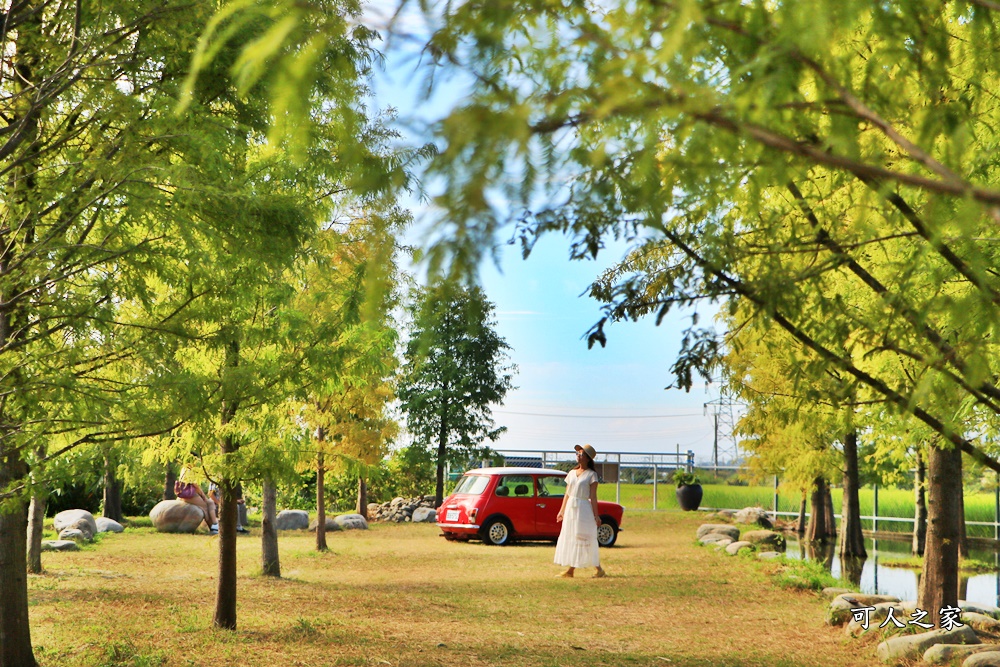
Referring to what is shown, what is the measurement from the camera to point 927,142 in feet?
6.32

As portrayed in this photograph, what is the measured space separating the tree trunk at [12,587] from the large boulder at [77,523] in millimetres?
11015

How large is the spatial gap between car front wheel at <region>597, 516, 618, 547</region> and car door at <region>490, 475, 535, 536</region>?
4.58 feet

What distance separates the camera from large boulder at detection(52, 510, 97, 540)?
16688 millimetres

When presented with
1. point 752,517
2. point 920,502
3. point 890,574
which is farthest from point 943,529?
point 752,517

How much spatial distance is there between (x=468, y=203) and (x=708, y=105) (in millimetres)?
479

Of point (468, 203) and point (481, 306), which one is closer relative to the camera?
point (468, 203)

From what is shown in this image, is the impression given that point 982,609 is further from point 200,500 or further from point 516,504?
point 200,500

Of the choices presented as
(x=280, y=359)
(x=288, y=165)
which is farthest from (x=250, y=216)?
(x=280, y=359)

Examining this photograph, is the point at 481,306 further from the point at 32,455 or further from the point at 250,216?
the point at 32,455

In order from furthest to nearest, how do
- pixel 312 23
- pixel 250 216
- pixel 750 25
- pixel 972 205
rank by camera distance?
1. pixel 250 216
2. pixel 312 23
3. pixel 750 25
4. pixel 972 205

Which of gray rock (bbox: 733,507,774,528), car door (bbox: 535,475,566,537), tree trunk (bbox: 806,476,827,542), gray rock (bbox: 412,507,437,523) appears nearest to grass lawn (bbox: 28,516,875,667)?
car door (bbox: 535,475,566,537)

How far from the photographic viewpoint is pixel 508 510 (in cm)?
1775

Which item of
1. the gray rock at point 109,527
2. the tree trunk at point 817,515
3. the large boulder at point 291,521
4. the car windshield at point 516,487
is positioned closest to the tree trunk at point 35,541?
the gray rock at point 109,527

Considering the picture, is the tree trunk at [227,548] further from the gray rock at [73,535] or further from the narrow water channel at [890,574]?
the gray rock at [73,535]
